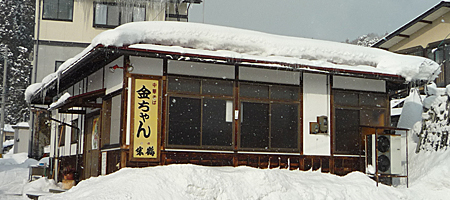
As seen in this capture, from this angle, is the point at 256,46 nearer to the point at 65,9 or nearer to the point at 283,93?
the point at 283,93

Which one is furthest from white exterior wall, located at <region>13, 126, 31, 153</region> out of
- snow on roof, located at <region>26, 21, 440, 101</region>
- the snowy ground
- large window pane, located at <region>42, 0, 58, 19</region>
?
the snowy ground

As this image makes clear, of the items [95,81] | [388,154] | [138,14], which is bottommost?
[388,154]

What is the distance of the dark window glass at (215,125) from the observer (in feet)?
38.7

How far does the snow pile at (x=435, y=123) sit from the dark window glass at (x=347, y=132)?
2.88 metres

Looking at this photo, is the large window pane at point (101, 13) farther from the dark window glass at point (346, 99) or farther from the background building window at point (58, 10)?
the dark window glass at point (346, 99)

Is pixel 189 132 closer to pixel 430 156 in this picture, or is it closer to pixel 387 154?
pixel 387 154

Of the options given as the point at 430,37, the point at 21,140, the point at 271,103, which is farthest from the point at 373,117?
the point at 21,140

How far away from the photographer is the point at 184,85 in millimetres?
11672

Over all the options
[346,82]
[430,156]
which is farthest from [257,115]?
[430,156]

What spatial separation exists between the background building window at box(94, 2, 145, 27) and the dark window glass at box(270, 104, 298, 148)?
630 inches

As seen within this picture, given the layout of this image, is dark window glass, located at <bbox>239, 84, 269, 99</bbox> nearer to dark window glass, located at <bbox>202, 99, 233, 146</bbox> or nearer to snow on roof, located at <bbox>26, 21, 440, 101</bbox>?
dark window glass, located at <bbox>202, 99, 233, 146</bbox>

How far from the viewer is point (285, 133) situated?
12.6m

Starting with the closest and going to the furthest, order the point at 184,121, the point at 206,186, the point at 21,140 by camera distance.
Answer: the point at 206,186 → the point at 184,121 → the point at 21,140

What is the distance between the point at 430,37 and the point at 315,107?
12.8 metres
